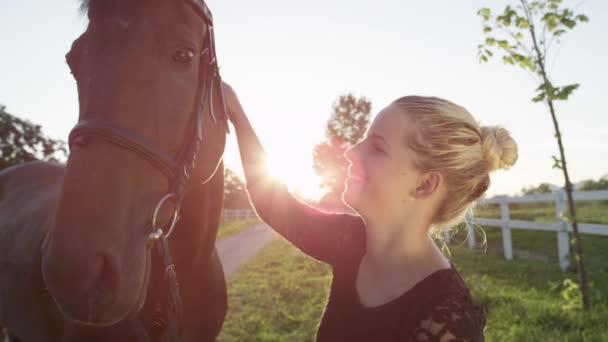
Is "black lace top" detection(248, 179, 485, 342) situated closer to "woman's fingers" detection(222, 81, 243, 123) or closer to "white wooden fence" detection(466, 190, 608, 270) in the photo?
"woman's fingers" detection(222, 81, 243, 123)

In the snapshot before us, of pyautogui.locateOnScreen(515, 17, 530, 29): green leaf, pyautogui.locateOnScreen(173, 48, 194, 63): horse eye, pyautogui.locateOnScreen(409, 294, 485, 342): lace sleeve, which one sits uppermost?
pyautogui.locateOnScreen(515, 17, 530, 29): green leaf

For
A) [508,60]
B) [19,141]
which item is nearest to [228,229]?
[19,141]

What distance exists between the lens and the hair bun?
1.79 metres

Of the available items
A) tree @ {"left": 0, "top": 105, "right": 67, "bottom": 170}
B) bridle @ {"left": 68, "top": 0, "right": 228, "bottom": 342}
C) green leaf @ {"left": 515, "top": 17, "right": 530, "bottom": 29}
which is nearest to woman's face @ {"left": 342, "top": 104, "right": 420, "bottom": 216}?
bridle @ {"left": 68, "top": 0, "right": 228, "bottom": 342}

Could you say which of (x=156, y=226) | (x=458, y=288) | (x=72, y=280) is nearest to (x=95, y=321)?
(x=72, y=280)

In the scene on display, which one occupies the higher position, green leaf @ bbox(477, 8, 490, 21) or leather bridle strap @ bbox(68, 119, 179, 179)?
green leaf @ bbox(477, 8, 490, 21)

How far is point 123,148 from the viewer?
1.47 meters

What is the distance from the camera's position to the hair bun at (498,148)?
5.88ft

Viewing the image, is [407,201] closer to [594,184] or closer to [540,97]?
[540,97]

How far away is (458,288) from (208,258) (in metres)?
1.44

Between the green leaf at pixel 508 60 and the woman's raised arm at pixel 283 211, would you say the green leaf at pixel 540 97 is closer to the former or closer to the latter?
the green leaf at pixel 508 60

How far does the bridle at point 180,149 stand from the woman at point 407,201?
699 millimetres

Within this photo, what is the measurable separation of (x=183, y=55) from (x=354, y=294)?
1.30 m

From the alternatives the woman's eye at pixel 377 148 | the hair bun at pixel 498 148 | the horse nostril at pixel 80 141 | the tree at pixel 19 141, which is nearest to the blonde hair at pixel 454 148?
the hair bun at pixel 498 148
